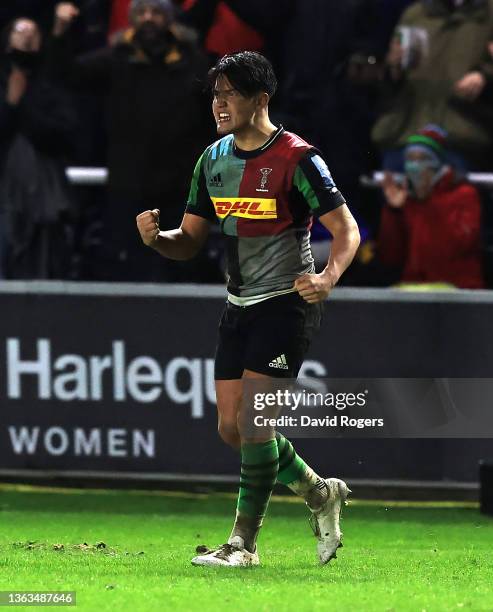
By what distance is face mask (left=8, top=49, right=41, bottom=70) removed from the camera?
11.4m

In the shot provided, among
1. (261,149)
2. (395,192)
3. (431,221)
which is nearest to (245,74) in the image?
(261,149)

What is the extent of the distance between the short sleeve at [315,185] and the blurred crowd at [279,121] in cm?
381

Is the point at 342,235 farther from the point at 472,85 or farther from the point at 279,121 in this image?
the point at 472,85

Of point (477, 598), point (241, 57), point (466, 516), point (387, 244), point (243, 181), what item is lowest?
point (466, 516)

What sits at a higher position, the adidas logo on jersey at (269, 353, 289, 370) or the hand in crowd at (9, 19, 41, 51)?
the hand in crowd at (9, 19, 41, 51)

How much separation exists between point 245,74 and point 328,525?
6.73 ft

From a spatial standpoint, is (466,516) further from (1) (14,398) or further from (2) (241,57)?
(2) (241,57)

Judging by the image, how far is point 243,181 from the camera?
22.6 feet

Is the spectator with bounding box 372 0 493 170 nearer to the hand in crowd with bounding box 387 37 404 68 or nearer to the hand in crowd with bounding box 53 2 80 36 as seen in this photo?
the hand in crowd with bounding box 387 37 404 68

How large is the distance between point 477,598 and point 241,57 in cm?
248

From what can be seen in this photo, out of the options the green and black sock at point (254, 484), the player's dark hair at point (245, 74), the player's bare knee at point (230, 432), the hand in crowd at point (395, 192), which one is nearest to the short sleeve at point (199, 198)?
the player's dark hair at point (245, 74)

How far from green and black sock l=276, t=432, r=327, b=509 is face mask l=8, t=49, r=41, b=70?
16.6ft

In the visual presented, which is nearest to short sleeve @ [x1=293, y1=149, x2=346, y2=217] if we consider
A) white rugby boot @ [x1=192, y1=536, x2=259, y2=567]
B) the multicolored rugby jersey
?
the multicolored rugby jersey

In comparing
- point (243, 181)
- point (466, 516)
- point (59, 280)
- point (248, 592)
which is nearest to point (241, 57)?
point (243, 181)
